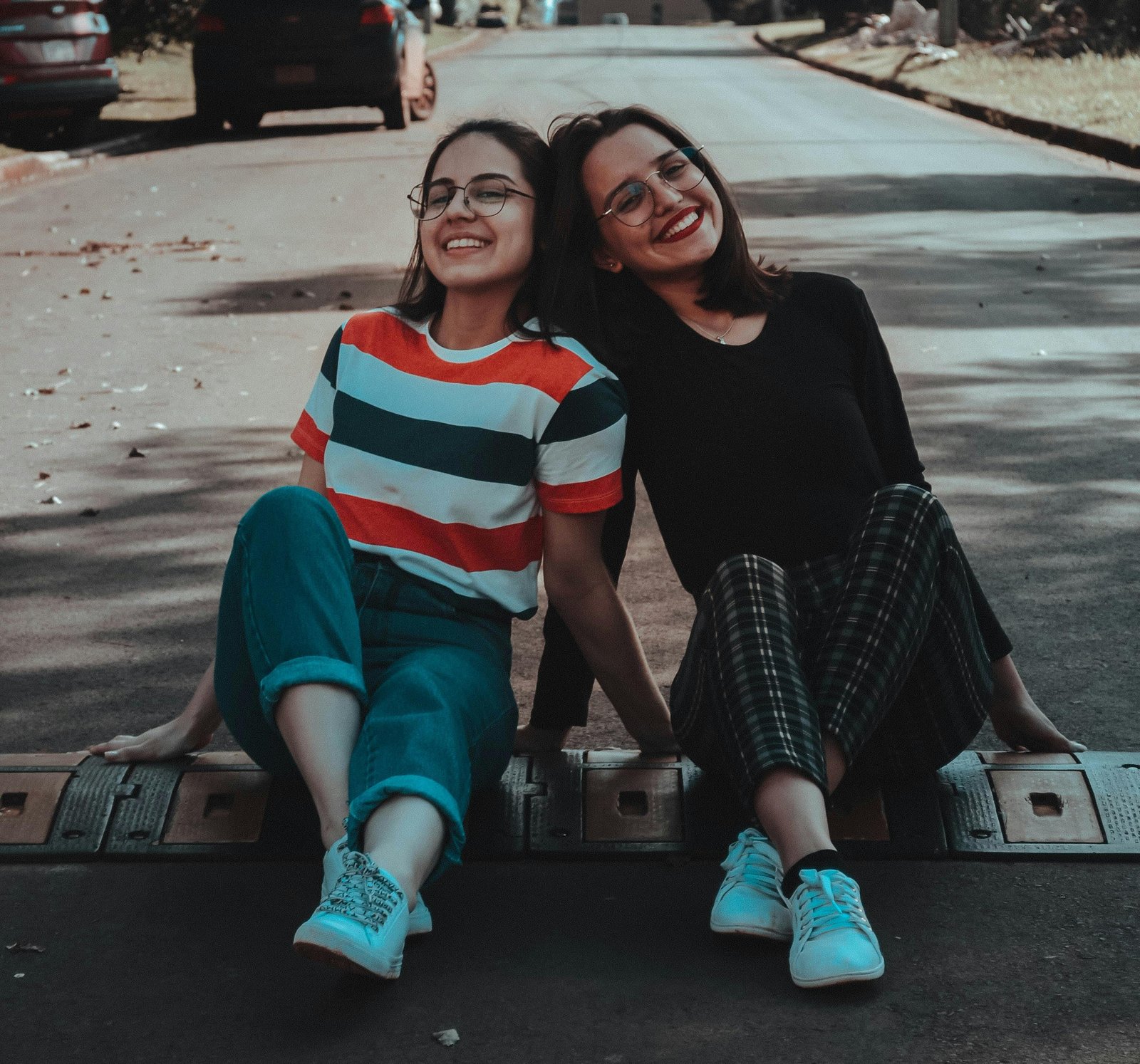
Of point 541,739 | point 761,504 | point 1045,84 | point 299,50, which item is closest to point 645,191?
point 761,504

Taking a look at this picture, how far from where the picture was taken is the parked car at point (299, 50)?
1566cm

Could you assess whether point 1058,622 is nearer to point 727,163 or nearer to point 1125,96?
point 727,163

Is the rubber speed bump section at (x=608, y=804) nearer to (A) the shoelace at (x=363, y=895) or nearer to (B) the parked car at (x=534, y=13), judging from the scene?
(A) the shoelace at (x=363, y=895)

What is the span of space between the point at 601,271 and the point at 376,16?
13.8m

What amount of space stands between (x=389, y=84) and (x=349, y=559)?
47.7 ft

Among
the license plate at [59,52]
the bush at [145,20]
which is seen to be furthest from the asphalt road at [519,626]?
the bush at [145,20]

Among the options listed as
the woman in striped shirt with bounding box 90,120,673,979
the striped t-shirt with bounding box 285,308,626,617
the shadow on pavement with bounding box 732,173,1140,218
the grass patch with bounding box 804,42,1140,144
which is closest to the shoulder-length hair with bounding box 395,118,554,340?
the woman in striped shirt with bounding box 90,120,673,979

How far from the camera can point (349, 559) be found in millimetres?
2646

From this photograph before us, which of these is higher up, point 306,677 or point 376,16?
point 306,677

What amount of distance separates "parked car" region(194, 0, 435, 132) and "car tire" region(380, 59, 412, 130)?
213 millimetres

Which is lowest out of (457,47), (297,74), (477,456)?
(457,47)

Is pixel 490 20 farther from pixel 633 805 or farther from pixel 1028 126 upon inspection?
pixel 633 805

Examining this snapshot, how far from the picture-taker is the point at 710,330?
9.52 ft

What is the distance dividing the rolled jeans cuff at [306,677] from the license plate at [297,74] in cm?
1431
